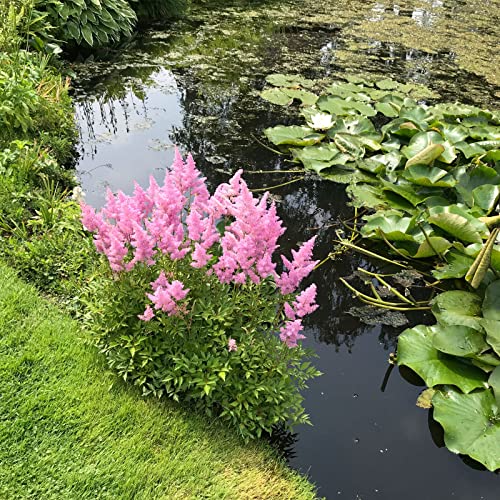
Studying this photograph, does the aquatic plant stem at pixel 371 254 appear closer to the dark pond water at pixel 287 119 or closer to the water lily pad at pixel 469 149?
the dark pond water at pixel 287 119

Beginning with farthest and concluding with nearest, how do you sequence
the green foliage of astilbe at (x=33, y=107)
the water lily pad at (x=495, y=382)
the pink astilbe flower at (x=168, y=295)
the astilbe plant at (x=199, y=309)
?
1. the green foliage of astilbe at (x=33, y=107)
2. the water lily pad at (x=495, y=382)
3. the astilbe plant at (x=199, y=309)
4. the pink astilbe flower at (x=168, y=295)

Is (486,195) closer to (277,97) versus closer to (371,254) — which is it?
(371,254)

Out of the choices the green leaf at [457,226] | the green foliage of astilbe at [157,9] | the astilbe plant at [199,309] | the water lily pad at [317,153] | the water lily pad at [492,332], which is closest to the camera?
the astilbe plant at [199,309]

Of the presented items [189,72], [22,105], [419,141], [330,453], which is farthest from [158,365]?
[189,72]

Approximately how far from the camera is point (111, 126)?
529 centimetres

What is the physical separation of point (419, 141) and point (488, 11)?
35.5ft

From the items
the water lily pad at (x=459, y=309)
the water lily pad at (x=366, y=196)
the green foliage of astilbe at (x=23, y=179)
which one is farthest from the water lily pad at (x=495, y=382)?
the green foliage of astilbe at (x=23, y=179)

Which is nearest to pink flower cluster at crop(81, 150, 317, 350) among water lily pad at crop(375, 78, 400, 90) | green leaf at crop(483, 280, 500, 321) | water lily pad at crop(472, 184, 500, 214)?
green leaf at crop(483, 280, 500, 321)

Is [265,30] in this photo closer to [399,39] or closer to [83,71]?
[399,39]

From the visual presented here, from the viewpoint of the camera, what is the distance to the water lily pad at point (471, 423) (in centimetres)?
207

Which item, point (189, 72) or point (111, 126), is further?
point (189, 72)

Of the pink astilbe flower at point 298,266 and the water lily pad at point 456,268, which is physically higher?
the pink astilbe flower at point 298,266

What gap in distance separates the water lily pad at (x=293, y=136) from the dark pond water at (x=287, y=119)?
17cm

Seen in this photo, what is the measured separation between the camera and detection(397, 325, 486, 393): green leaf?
2377 mm
